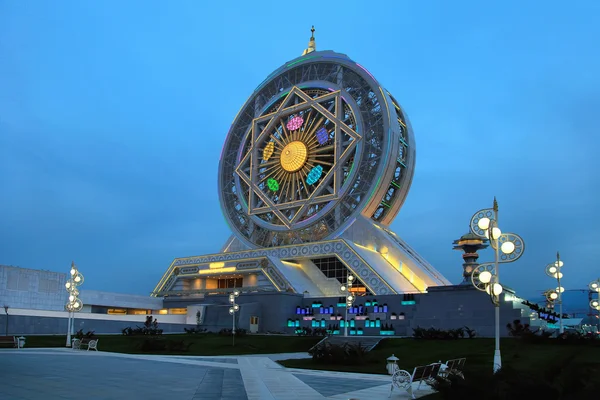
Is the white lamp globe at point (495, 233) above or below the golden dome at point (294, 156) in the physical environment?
below

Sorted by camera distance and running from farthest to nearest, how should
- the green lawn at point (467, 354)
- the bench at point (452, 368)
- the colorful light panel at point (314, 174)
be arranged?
the colorful light panel at point (314, 174)
the green lawn at point (467, 354)
the bench at point (452, 368)

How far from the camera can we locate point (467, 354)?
21.5 m

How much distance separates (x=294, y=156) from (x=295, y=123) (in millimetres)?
4177

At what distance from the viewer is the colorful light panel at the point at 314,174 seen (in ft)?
184

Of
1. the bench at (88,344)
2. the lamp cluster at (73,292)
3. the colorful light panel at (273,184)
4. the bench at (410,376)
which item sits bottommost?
the bench at (88,344)

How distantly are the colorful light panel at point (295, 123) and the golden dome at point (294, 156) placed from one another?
178 cm

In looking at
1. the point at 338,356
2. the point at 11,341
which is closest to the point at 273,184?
the point at 11,341

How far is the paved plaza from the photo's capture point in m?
10.9

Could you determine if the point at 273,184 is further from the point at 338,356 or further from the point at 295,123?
the point at 338,356

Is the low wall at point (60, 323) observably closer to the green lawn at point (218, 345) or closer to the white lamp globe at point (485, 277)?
the green lawn at point (218, 345)

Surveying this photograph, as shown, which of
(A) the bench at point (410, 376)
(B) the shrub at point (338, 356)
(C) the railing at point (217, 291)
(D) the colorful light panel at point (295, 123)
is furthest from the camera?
(D) the colorful light panel at point (295, 123)

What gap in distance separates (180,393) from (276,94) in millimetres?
55359

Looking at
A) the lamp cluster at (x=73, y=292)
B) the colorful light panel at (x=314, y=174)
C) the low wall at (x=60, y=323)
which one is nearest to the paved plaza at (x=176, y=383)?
the lamp cluster at (x=73, y=292)

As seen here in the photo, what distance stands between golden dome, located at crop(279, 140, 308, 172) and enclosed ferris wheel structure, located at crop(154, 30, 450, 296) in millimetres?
124
